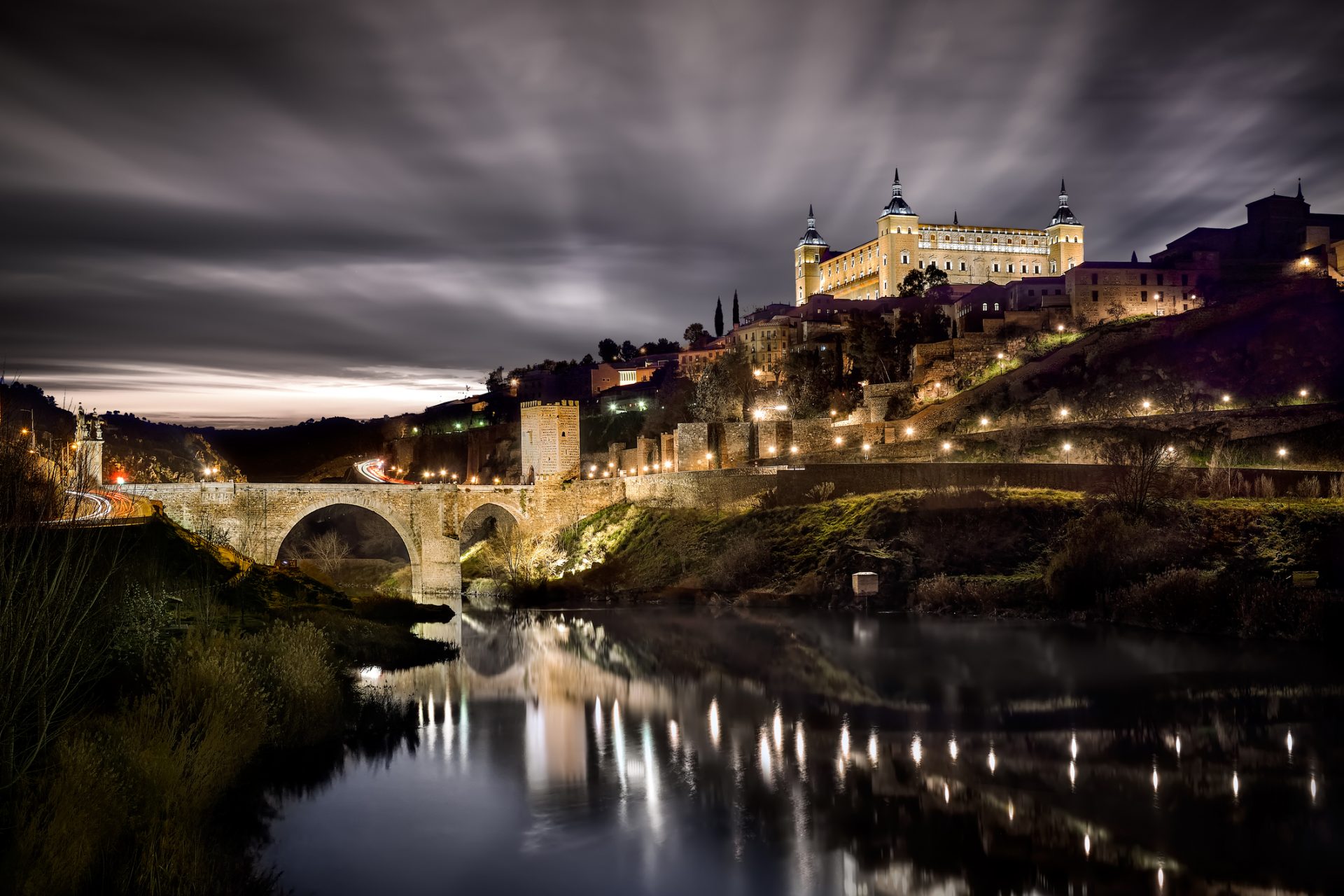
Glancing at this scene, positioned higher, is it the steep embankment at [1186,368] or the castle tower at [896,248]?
the castle tower at [896,248]

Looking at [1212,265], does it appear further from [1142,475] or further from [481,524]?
[481,524]

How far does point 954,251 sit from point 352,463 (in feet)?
223

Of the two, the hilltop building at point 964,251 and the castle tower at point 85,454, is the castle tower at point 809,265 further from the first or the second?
the castle tower at point 85,454

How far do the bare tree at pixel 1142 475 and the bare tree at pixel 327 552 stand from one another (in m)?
38.0

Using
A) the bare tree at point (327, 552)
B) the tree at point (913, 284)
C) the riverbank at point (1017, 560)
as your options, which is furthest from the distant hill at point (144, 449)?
the tree at point (913, 284)

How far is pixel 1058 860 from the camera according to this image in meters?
12.9

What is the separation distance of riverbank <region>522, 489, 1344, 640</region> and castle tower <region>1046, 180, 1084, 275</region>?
199ft

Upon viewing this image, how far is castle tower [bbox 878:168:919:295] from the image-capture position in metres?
91.2

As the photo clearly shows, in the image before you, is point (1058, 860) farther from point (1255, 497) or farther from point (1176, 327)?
point (1176, 327)

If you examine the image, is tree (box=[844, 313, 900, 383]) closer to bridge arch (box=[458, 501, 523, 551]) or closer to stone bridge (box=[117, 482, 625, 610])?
stone bridge (box=[117, 482, 625, 610])

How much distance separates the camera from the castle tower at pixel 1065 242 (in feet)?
301

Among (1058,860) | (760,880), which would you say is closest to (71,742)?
(760,880)

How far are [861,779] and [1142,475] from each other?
2122 centimetres

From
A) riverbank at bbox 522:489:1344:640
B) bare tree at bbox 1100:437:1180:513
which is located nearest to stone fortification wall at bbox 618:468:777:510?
riverbank at bbox 522:489:1344:640
